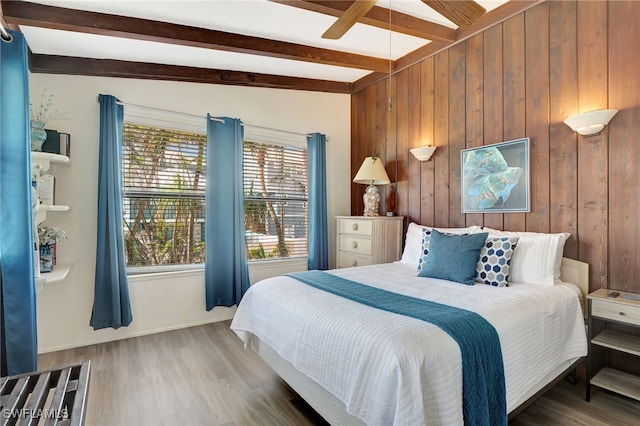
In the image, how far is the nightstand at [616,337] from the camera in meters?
1.91

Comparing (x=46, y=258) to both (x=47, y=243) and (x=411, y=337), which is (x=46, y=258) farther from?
(x=411, y=337)

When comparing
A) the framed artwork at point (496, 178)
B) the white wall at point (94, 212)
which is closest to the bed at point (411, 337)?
the framed artwork at point (496, 178)

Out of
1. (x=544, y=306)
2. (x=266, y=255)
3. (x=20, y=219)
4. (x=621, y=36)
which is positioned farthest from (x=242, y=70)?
(x=544, y=306)

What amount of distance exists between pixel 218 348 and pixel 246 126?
7.96 ft

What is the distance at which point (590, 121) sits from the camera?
2.22 meters

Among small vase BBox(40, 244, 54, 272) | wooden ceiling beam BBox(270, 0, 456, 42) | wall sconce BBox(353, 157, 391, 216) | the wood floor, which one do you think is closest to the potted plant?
small vase BBox(40, 244, 54, 272)

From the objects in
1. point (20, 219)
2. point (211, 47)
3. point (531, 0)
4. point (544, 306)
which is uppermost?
point (531, 0)

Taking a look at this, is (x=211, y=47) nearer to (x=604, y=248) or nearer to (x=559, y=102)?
(x=559, y=102)

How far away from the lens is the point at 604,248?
2.28 meters

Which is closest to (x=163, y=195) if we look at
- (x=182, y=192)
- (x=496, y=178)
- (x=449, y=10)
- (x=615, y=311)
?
(x=182, y=192)

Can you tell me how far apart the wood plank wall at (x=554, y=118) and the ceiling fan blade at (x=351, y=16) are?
1.61 metres

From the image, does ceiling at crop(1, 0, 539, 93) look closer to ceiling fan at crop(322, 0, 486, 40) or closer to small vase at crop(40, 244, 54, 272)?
ceiling fan at crop(322, 0, 486, 40)

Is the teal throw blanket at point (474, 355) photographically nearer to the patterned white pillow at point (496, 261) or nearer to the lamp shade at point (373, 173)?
the patterned white pillow at point (496, 261)

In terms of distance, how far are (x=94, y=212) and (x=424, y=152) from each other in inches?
132
